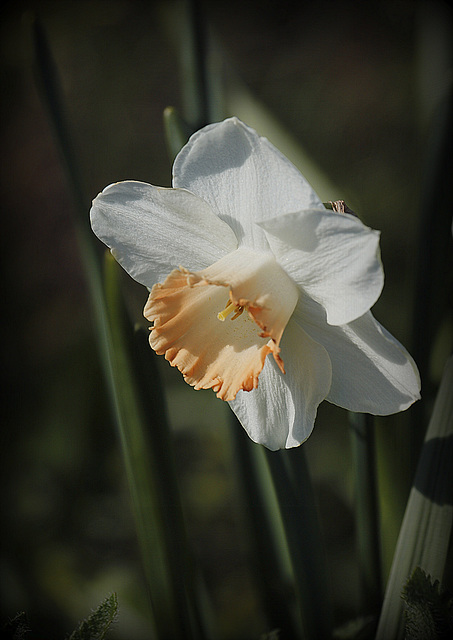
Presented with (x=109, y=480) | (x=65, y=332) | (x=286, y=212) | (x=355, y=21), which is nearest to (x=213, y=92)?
(x=286, y=212)

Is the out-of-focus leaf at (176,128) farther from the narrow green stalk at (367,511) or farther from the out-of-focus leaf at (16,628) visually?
the out-of-focus leaf at (16,628)

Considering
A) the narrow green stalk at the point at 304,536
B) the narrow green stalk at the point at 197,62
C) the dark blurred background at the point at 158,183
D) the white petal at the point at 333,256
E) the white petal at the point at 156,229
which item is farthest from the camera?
the dark blurred background at the point at 158,183

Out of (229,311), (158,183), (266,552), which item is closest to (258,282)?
(229,311)

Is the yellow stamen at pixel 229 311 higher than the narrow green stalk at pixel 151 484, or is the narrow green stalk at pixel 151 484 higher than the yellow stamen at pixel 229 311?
the yellow stamen at pixel 229 311

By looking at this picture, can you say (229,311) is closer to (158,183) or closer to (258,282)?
(258,282)

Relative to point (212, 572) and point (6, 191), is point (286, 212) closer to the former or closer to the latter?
point (212, 572)

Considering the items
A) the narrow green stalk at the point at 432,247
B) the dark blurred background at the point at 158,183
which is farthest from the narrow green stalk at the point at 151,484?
the narrow green stalk at the point at 432,247

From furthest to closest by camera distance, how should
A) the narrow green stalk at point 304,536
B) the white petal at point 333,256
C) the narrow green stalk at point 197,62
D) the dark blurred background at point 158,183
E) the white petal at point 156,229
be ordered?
1. the dark blurred background at point 158,183
2. the narrow green stalk at point 197,62
3. the narrow green stalk at point 304,536
4. the white petal at point 156,229
5. the white petal at point 333,256
